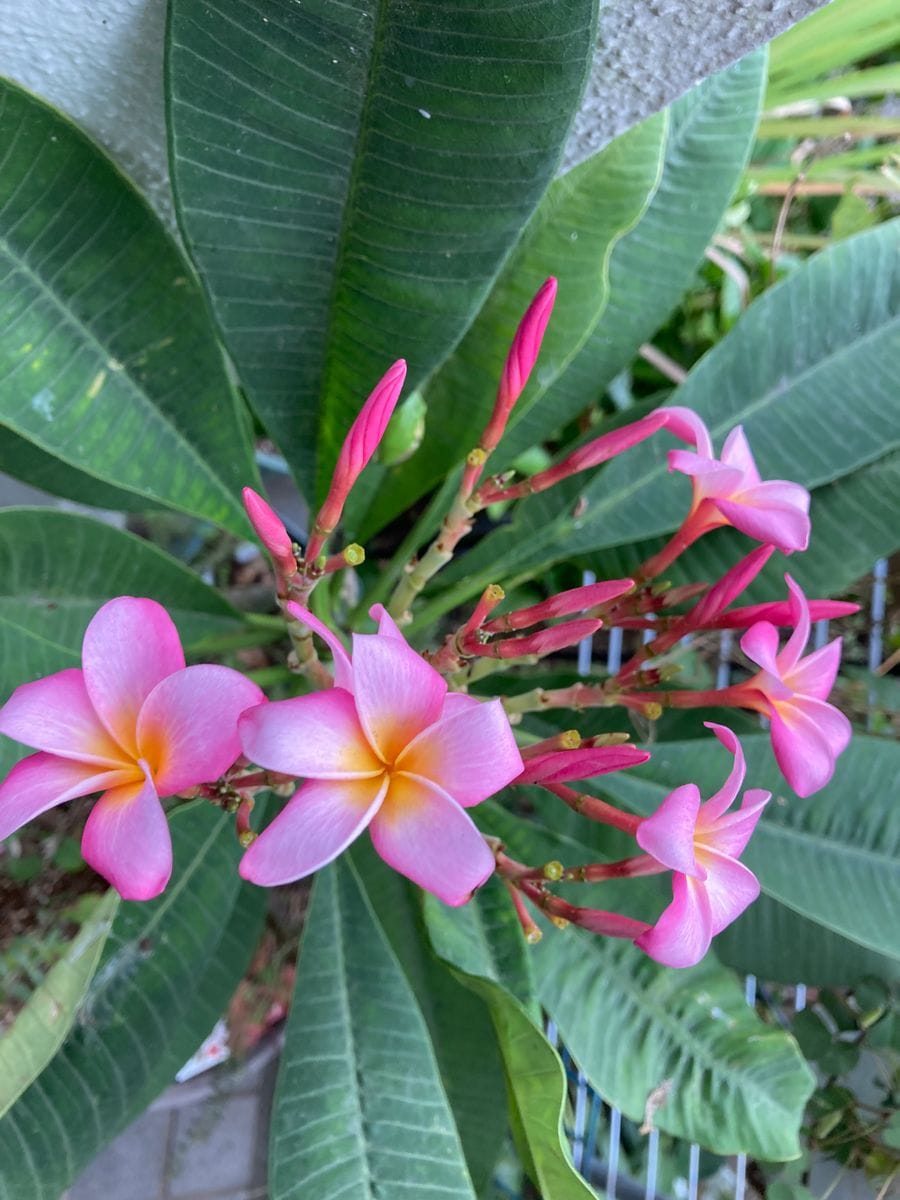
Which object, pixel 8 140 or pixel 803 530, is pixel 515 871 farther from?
pixel 8 140

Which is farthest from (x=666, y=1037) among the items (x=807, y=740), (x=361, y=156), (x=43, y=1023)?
(x=361, y=156)

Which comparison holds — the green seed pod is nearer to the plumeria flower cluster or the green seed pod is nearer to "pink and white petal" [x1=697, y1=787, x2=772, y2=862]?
the plumeria flower cluster

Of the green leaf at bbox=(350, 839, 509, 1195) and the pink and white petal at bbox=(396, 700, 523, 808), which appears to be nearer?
the pink and white petal at bbox=(396, 700, 523, 808)

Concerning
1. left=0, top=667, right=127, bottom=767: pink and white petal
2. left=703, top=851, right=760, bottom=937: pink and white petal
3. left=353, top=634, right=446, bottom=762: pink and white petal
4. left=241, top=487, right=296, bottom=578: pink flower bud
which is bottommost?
left=703, top=851, right=760, bottom=937: pink and white petal

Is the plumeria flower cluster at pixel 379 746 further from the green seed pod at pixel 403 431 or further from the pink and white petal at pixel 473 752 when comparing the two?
the green seed pod at pixel 403 431

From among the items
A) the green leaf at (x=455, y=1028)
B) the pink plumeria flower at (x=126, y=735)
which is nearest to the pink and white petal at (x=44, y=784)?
the pink plumeria flower at (x=126, y=735)

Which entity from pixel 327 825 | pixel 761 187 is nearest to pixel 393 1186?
pixel 327 825

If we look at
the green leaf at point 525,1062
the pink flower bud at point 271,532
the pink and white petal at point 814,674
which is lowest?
the green leaf at point 525,1062

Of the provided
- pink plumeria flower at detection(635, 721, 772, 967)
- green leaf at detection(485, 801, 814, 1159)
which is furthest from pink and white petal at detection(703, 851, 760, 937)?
green leaf at detection(485, 801, 814, 1159)
